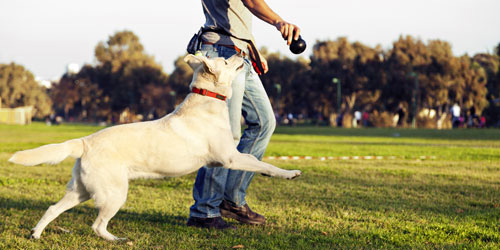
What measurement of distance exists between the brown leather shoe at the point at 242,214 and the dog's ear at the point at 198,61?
1442 mm

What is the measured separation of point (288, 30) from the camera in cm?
421

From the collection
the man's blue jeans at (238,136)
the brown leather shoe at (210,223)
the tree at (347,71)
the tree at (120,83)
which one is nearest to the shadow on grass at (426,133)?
the man's blue jeans at (238,136)

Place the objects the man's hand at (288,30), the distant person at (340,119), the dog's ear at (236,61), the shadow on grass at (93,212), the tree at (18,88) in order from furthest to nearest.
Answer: the tree at (18,88) → the distant person at (340,119) → the shadow on grass at (93,212) → the man's hand at (288,30) → the dog's ear at (236,61)

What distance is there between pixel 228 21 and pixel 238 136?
1037 mm

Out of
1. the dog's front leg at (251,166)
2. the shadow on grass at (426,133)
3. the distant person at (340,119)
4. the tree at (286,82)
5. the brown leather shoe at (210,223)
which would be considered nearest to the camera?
the dog's front leg at (251,166)

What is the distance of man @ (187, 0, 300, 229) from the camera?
4.54 m

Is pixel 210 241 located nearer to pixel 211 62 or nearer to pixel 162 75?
pixel 211 62

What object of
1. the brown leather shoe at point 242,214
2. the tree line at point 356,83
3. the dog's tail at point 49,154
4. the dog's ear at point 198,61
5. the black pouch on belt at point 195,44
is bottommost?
the brown leather shoe at point 242,214

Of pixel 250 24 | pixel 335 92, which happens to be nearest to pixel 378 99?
pixel 335 92

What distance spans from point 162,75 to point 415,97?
138 feet

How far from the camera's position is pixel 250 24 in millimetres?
4754

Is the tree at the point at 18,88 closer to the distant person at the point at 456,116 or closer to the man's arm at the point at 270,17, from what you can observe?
the distant person at the point at 456,116

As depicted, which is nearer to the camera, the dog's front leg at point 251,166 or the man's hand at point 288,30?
the dog's front leg at point 251,166

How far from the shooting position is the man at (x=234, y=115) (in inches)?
179
